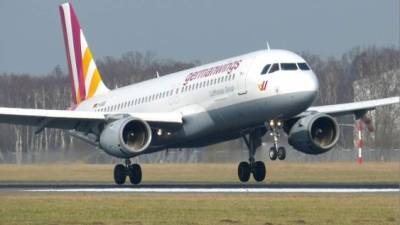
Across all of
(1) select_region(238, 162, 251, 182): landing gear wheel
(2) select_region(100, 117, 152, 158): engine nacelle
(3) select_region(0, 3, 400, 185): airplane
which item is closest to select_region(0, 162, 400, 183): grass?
(1) select_region(238, 162, 251, 182): landing gear wheel

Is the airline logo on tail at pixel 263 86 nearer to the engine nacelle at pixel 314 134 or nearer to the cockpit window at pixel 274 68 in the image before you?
the cockpit window at pixel 274 68

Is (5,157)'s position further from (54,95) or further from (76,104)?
(54,95)

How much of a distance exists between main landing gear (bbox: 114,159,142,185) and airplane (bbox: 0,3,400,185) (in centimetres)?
4

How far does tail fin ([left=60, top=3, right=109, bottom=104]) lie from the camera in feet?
192

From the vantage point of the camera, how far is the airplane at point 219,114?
145 ft

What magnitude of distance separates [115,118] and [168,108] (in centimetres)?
331

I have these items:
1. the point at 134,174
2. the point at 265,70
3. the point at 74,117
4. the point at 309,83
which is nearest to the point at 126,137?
the point at 134,174

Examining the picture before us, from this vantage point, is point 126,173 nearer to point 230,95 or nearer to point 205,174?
point 230,95

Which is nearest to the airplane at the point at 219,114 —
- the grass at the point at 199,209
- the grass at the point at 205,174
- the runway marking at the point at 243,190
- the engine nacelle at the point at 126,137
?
the engine nacelle at the point at 126,137

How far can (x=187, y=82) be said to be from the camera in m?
49.0

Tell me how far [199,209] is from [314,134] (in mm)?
16841

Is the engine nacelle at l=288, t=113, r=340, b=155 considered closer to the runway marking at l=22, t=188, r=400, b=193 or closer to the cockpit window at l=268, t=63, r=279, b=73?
the cockpit window at l=268, t=63, r=279, b=73

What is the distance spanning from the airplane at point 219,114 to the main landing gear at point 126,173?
0.13 ft

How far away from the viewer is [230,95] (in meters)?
45.8
